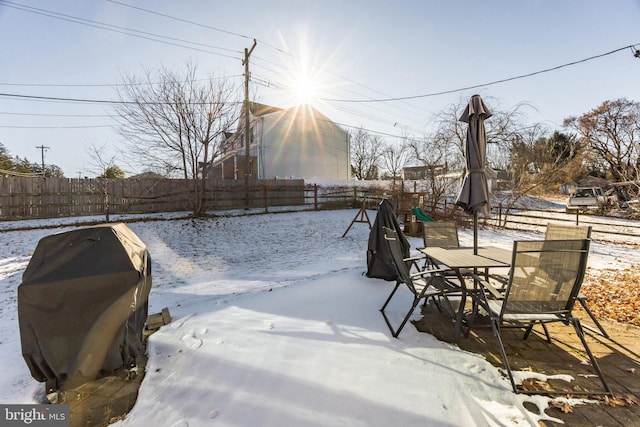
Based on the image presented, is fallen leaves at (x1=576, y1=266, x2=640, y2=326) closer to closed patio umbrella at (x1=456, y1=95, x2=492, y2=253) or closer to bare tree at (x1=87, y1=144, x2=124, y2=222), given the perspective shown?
closed patio umbrella at (x1=456, y1=95, x2=492, y2=253)

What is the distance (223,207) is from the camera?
15.0 meters

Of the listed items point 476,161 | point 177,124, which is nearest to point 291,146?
point 177,124

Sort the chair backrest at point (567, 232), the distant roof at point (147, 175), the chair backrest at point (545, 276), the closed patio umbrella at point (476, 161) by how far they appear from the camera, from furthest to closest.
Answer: the distant roof at point (147, 175) → the chair backrest at point (567, 232) → the closed patio umbrella at point (476, 161) → the chair backrest at point (545, 276)

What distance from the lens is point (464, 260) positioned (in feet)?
10.3

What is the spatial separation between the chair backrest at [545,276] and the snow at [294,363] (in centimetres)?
61

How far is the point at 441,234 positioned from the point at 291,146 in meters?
19.5

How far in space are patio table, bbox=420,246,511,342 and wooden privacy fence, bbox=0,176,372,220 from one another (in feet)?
38.4

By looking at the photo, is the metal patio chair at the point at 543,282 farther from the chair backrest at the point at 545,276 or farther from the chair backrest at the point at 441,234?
the chair backrest at the point at 441,234

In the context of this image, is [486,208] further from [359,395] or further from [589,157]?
[589,157]

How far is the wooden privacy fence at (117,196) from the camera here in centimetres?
1127

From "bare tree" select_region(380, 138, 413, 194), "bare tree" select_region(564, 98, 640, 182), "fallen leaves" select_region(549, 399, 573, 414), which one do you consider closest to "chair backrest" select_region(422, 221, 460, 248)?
"fallen leaves" select_region(549, 399, 573, 414)

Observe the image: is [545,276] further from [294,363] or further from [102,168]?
[102,168]

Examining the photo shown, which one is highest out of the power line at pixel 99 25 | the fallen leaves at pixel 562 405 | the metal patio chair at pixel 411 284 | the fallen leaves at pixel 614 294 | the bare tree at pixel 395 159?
the power line at pixel 99 25

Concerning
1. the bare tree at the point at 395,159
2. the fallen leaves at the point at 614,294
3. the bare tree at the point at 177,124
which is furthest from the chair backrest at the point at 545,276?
the bare tree at the point at 395,159
